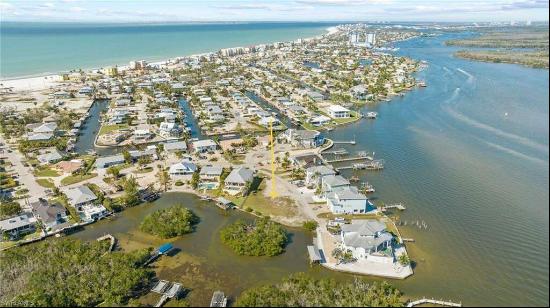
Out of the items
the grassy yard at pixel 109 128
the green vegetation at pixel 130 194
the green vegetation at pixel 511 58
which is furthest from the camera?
the green vegetation at pixel 511 58

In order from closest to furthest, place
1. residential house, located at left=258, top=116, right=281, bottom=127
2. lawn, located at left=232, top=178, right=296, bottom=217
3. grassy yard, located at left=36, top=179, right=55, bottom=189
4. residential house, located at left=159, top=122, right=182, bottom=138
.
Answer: lawn, located at left=232, top=178, right=296, bottom=217
grassy yard, located at left=36, top=179, right=55, bottom=189
residential house, located at left=159, top=122, right=182, bottom=138
residential house, located at left=258, top=116, right=281, bottom=127

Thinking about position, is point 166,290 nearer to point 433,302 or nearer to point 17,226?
point 17,226

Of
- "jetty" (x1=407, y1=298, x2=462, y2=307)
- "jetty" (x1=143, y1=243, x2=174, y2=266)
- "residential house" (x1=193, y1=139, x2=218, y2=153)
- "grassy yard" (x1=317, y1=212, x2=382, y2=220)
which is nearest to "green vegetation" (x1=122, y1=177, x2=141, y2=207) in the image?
"jetty" (x1=143, y1=243, x2=174, y2=266)

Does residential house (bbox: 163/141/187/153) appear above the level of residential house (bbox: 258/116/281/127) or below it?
below

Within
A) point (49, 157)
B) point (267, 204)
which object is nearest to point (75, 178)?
point (49, 157)

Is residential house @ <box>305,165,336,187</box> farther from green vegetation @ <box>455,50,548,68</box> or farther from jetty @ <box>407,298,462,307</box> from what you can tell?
green vegetation @ <box>455,50,548,68</box>

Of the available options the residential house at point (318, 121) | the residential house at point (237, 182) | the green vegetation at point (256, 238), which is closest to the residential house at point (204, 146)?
the residential house at point (237, 182)

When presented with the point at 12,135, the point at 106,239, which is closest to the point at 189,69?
the point at 12,135

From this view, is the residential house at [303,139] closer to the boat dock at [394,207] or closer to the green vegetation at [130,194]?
the boat dock at [394,207]
